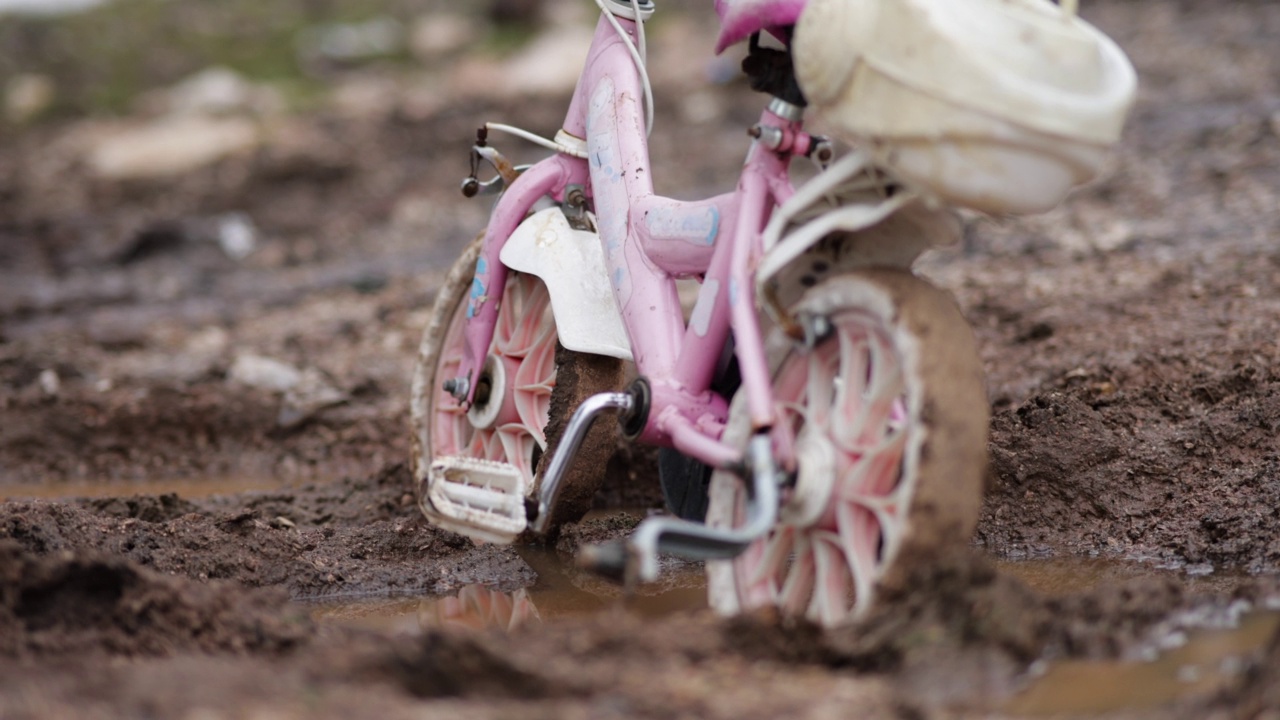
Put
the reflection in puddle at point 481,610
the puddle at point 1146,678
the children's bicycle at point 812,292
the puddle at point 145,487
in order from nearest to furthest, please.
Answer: the puddle at point 1146,678, the children's bicycle at point 812,292, the reflection in puddle at point 481,610, the puddle at point 145,487

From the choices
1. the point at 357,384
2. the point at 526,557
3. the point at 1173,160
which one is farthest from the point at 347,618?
the point at 1173,160

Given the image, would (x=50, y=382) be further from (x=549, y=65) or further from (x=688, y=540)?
(x=549, y=65)

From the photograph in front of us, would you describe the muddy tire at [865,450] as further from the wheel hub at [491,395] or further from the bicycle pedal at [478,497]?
the wheel hub at [491,395]

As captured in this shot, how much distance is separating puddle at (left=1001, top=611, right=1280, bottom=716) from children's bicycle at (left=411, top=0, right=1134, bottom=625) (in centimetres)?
34

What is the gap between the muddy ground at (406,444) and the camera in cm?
244

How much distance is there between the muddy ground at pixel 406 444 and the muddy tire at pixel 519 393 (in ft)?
0.96

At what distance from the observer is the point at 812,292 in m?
2.91

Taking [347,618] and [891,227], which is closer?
[891,227]

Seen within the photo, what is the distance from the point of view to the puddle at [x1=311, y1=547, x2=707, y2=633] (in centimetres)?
360

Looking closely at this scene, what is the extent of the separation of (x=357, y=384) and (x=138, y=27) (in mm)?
13887

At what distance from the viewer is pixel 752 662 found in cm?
251

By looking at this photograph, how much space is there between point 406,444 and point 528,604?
2.13m

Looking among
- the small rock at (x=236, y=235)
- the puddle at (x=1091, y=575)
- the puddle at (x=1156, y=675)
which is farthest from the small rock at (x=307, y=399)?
the small rock at (x=236, y=235)

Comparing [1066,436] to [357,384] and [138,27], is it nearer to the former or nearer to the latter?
[357,384]
